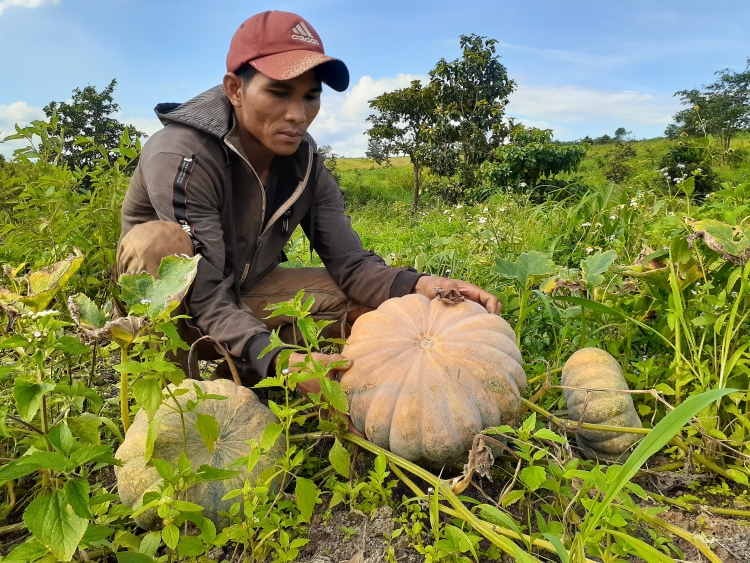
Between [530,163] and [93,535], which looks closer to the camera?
[93,535]

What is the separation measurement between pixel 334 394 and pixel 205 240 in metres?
1.13

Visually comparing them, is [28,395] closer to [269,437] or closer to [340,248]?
[269,437]

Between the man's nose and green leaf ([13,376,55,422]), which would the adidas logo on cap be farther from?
green leaf ([13,376,55,422])

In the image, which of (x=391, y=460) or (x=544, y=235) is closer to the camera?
(x=391, y=460)

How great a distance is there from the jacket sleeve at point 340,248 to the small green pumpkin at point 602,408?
1203mm

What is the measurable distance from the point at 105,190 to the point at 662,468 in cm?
289

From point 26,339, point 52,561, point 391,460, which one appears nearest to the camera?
point 52,561

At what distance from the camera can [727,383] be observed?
77.0 inches

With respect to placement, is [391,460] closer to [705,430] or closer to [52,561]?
[52,561]

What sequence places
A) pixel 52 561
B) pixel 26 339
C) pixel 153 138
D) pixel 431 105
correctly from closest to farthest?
pixel 52 561, pixel 26 339, pixel 153 138, pixel 431 105

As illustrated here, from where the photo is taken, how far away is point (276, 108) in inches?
95.7

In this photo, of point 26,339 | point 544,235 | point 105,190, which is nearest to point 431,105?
point 544,235

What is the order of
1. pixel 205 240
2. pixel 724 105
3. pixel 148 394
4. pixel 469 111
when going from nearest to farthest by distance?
pixel 148 394
pixel 205 240
pixel 469 111
pixel 724 105

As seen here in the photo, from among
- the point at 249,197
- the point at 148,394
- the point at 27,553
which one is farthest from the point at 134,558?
the point at 249,197
